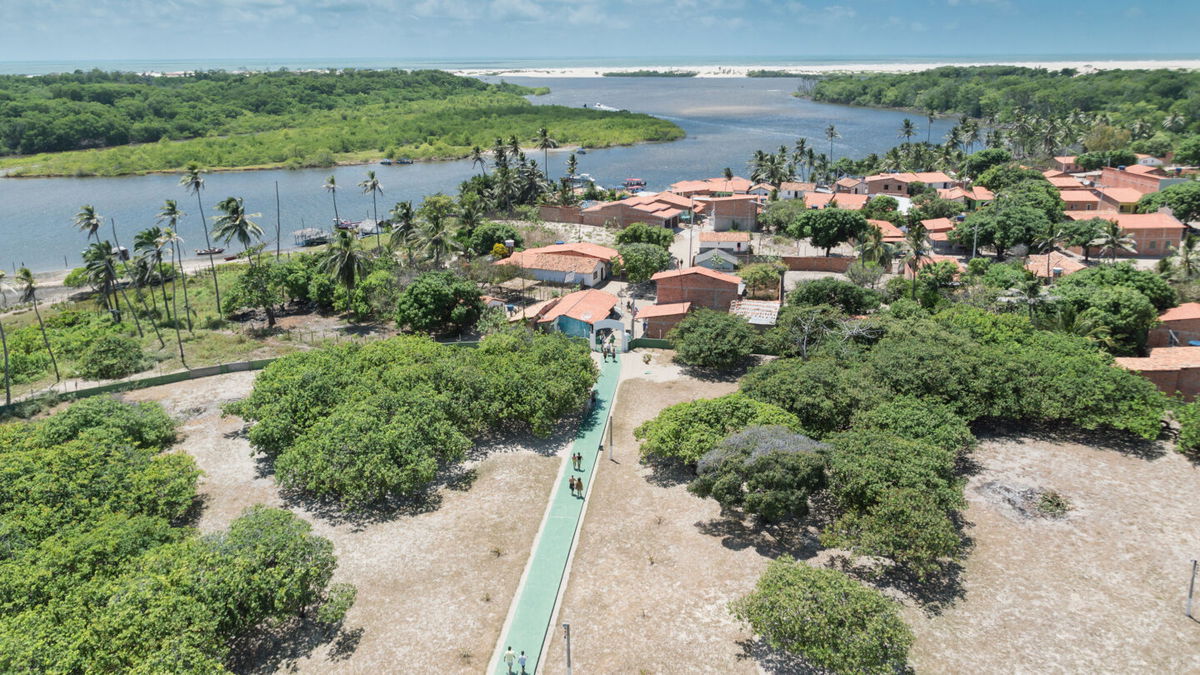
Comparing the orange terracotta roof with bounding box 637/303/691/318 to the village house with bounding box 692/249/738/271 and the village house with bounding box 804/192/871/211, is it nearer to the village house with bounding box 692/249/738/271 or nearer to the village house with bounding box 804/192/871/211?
the village house with bounding box 692/249/738/271

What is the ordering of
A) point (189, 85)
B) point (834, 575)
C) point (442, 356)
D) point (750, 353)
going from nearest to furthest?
point (834, 575)
point (442, 356)
point (750, 353)
point (189, 85)

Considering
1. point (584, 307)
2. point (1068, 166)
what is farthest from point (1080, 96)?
point (584, 307)

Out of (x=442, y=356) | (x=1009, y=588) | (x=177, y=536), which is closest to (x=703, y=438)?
(x=1009, y=588)

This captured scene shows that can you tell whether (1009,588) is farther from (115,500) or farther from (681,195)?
(681,195)

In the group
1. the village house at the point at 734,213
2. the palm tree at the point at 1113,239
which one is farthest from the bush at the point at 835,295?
the village house at the point at 734,213

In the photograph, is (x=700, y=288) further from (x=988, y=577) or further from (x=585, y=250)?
(x=988, y=577)
